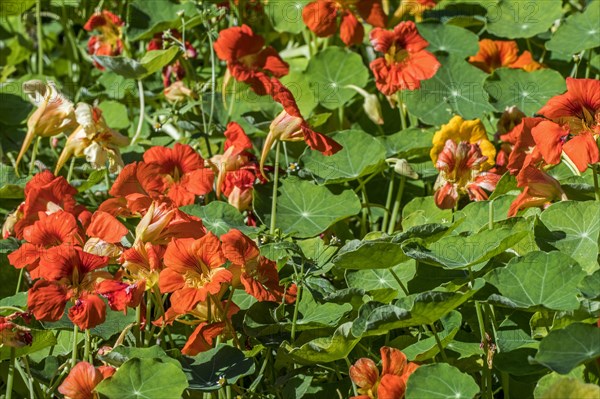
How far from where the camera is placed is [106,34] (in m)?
2.90

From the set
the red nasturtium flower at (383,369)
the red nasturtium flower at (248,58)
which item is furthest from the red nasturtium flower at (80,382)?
the red nasturtium flower at (248,58)

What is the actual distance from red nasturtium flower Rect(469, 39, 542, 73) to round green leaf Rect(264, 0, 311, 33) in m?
0.52

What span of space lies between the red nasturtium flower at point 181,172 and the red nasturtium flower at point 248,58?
31 cm

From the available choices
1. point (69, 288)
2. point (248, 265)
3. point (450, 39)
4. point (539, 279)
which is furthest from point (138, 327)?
point (450, 39)

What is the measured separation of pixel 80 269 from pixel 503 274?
0.73 m

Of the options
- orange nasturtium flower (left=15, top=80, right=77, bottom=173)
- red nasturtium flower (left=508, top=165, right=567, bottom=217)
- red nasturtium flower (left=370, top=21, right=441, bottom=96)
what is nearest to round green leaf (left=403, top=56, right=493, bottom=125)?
red nasturtium flower (left=370, top=21, right=441, bottom=96)

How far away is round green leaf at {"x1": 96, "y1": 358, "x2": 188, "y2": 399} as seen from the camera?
155 cm

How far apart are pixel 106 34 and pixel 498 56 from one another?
1161 millimetres

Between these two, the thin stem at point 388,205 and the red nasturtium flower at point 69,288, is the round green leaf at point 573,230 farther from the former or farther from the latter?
the red nasturtium flower at point 69,288

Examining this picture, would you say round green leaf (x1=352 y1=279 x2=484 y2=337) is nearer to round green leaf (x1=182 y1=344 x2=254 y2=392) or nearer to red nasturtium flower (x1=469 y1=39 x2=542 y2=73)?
round green leaf (x1=182 y1=344 x2=254 y2=392)

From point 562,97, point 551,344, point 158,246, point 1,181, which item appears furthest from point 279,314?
point 1,181

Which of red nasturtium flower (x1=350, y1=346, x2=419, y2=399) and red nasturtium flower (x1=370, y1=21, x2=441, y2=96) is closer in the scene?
red nasturtium flower (x1=350, y1=346, x2=419, y2=399)

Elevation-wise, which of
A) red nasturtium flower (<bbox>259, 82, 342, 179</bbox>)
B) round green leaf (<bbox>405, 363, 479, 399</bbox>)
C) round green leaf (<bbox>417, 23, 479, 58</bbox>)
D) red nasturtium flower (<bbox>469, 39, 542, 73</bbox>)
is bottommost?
round green leaf (<bbox>405, 363, 479, 399</bbox>)

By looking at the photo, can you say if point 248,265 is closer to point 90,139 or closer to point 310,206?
point 310,206
